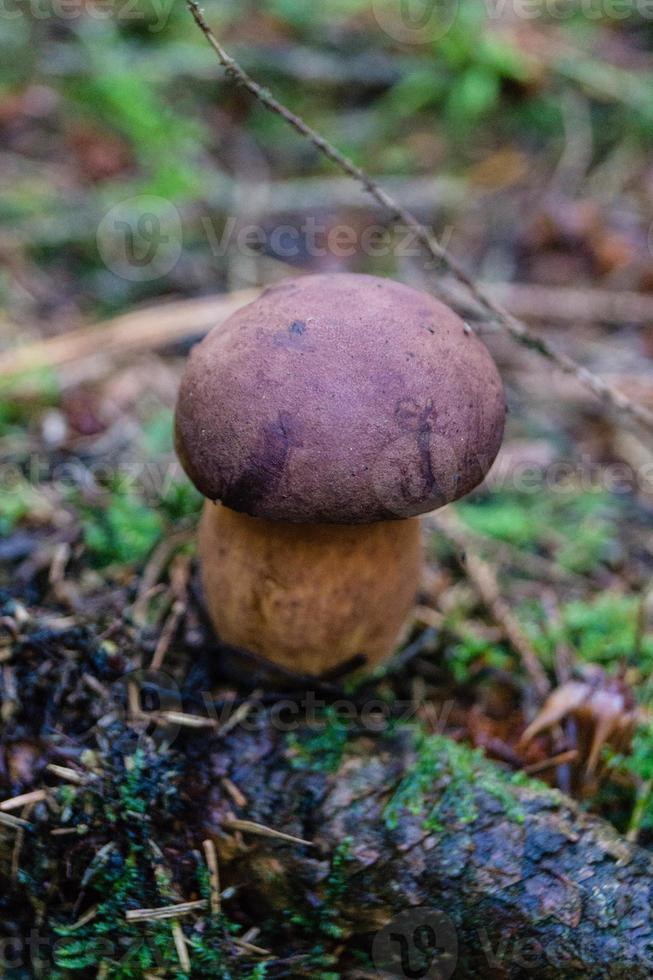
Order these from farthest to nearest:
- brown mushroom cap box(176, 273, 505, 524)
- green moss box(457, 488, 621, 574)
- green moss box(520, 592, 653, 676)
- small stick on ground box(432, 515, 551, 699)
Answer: green moss box(457, 488, 621, 574) < green moss box(520, 592, 653, 676) < small stick on ground box(432, 515, 551, 699) < brown mushroom cap box(176, 273, 505, 524)

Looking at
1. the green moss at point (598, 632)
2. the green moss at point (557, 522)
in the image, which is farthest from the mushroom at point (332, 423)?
the green moss at point (557, 522)

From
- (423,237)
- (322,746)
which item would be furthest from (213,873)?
(423,237)

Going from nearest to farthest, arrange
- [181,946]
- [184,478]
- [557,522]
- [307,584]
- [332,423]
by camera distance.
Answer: [332,423] → [181,946] → [307,584] → [184,478] → [557,522]

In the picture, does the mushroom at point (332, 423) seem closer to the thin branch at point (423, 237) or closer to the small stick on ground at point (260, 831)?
the thin branch at point (423, 237)

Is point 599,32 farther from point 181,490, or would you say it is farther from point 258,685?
point 258,685

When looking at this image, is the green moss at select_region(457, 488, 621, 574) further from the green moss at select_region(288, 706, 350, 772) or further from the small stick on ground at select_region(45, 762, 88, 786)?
the small stick on ground at select_region(45, 762, 88, 786)

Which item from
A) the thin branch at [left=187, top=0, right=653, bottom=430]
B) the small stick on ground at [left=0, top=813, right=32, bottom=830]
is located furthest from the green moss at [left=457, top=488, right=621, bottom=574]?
the small stick on ground at [left=0, top=813, right=32, bottom=830]

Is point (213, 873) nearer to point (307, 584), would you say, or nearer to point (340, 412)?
point (307, 584)
